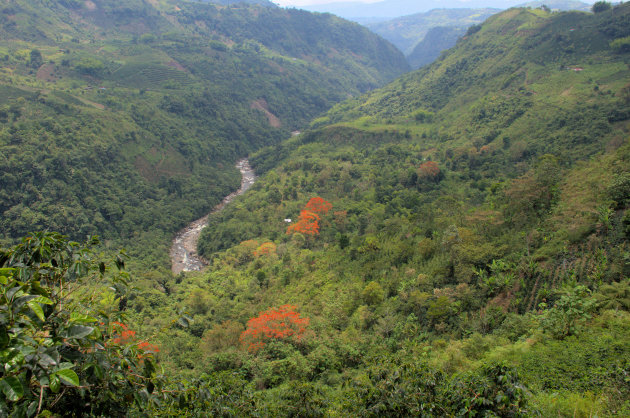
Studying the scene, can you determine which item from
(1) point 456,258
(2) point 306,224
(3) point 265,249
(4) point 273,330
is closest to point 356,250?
(1) point 456,258

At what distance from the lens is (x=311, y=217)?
43906 mm

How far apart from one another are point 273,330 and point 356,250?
1129 cm

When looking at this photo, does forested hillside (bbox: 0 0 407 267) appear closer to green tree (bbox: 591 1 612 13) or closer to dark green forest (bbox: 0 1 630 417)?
dark green forest (bbox: 0 1 630 417)

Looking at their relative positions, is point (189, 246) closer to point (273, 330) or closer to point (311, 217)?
point (311, 217)

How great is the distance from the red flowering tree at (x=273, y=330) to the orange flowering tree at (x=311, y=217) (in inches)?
818

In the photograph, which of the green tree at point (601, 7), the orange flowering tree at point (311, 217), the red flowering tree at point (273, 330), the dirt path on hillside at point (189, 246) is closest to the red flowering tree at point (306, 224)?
the orange flowering tree at point (311, 217)

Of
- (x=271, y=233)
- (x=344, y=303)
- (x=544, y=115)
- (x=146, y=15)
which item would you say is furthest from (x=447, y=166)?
(x=146, y=15)

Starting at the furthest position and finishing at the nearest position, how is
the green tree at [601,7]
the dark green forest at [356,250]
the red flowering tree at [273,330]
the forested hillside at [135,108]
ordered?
the green tree at [601,7], the forested hillside at [135,108], the red flowering tree at [273,330], the dark green forest at [356,250]

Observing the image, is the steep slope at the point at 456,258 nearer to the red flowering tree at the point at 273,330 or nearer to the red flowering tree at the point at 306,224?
the red flowering tree at the point at 273,330

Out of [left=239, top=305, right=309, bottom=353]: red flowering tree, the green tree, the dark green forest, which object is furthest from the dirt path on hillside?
the green tree

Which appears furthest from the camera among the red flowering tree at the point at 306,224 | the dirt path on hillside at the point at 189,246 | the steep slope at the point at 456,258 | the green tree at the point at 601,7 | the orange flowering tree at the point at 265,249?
the green tree at the point at 601,7

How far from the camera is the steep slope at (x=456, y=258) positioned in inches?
366

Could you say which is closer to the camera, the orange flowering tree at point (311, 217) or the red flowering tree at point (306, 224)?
the red flowering tree at point (306, 224)

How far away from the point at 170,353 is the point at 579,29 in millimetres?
74379
